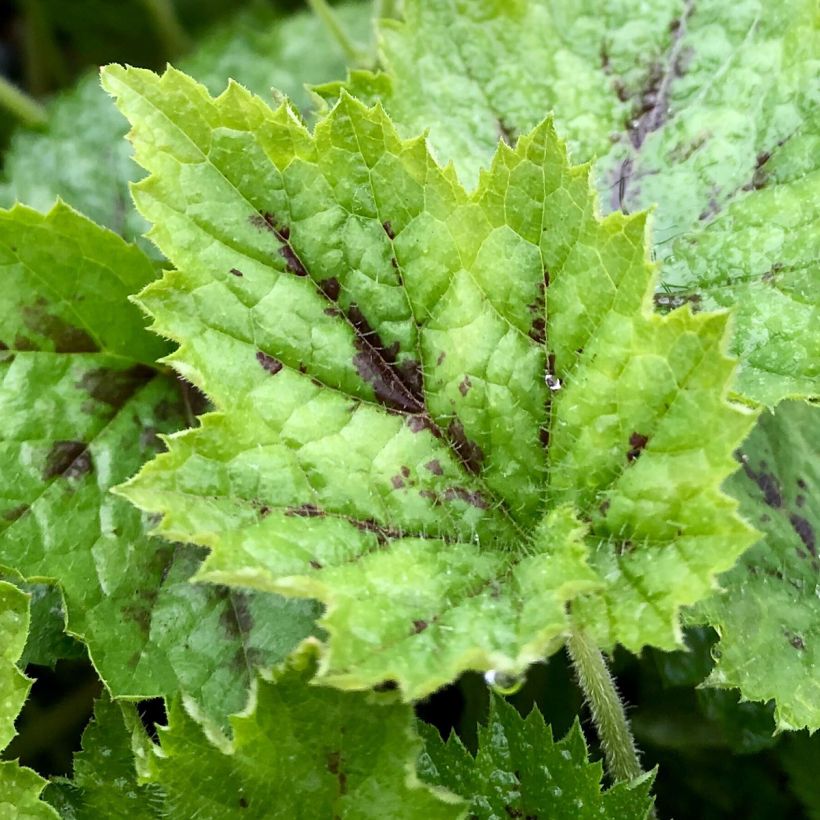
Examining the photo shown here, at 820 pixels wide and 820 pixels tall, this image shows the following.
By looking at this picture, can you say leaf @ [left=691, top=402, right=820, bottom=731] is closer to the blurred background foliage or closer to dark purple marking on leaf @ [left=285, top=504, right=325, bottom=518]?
the blurred background foliage

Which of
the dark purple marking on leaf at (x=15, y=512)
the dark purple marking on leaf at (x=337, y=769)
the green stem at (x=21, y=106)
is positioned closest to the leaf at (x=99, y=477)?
the dark purple marking on leaf at (x=15, y=512)

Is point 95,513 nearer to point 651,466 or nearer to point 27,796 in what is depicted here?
point 27,796

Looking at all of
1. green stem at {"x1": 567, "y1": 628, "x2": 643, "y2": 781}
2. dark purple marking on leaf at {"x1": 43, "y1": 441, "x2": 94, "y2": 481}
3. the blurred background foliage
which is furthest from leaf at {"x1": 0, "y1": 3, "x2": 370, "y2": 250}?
green stem at {"x1": 567, "y1": 628, "x2": 643, "y2": 781}

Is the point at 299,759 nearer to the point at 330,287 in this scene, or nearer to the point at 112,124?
the point at 330,287

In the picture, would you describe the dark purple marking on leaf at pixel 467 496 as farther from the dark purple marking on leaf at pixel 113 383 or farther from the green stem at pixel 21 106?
the green stem at pixel 21 106

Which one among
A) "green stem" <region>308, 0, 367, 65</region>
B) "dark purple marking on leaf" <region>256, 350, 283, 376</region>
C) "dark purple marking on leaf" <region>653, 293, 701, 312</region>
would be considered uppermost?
"green stem" <region>308, 0, 367, 65</region>

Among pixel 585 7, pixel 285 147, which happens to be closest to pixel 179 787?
pixel 285 147
